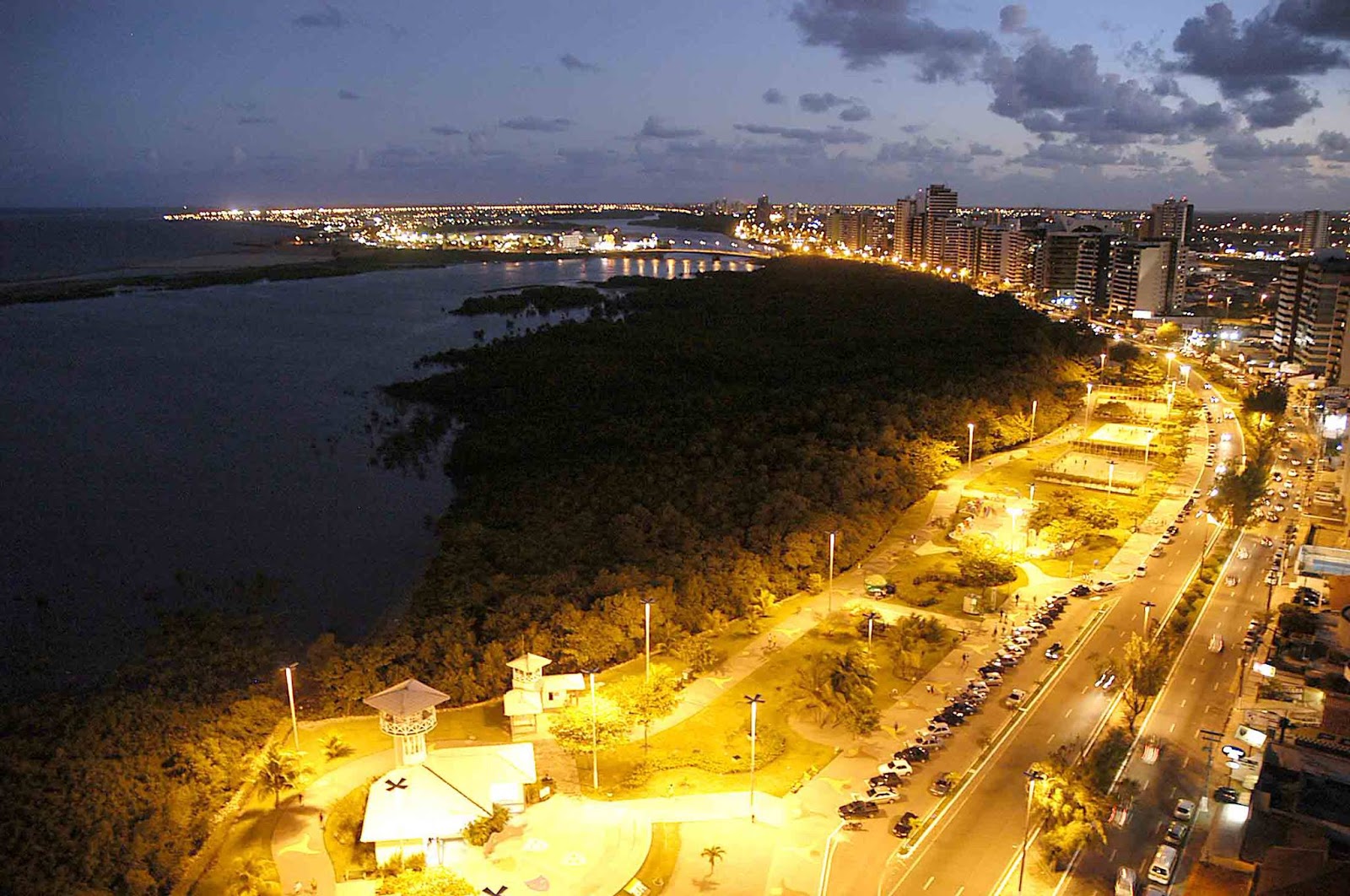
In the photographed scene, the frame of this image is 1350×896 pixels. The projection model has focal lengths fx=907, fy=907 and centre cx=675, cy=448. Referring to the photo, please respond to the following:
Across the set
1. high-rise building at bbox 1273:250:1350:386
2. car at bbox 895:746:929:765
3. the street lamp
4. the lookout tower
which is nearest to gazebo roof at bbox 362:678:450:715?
the lookout tower

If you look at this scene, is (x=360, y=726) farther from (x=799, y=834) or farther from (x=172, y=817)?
(x=799, y=834)

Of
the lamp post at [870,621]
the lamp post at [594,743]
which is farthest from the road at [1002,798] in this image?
the lamp post at [594,743]

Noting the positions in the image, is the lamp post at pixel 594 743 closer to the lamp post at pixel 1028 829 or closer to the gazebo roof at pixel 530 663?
the gazebo roof at pixel 530 663

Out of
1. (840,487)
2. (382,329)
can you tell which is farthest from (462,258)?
(840,487)

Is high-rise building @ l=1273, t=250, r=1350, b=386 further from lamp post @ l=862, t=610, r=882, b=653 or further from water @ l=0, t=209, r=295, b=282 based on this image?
water @ l=0, t=209, r=295, b=282

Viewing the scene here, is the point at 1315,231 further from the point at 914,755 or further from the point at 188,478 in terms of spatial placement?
the point at 188,478

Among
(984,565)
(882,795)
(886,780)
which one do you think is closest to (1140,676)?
(886,780)

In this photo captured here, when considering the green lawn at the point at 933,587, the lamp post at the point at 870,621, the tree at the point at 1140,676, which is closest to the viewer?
the tree at the point at 1140,676
